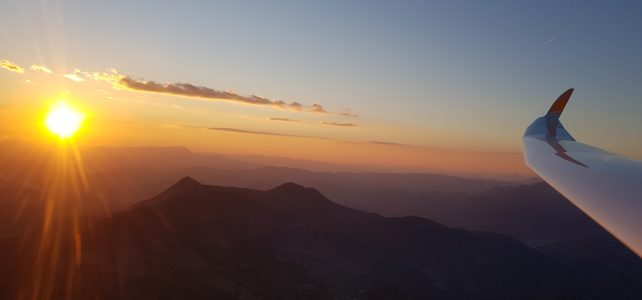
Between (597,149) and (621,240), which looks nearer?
(621,240)

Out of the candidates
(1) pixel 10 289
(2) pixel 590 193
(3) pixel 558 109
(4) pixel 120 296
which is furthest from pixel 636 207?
(1) pixel 10 289

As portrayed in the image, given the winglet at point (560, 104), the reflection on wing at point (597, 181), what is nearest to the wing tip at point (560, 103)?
the winglet at point (560, 104)

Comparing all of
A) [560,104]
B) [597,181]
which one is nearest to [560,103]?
[560,104]

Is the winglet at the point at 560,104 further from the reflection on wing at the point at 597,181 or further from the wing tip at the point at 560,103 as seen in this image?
the reflection on wing at the point at 597,181

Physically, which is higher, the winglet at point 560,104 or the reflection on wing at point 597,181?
A: the winglet at point 560,104

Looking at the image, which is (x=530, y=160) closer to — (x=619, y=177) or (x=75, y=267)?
(x=619, y=177)

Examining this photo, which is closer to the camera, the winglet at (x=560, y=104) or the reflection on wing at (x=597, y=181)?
the reflection on wing at (x=597, y=181)

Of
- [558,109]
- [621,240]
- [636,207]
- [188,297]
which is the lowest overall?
[188,297]
